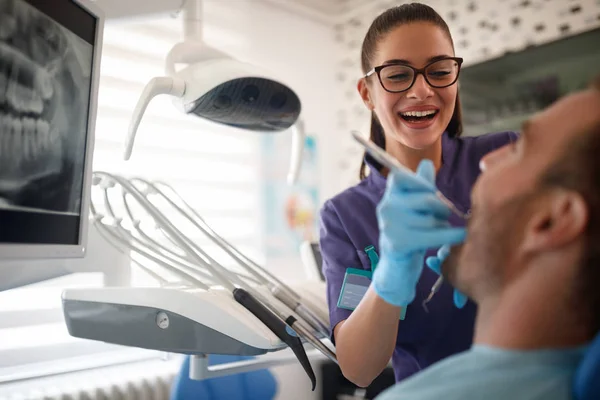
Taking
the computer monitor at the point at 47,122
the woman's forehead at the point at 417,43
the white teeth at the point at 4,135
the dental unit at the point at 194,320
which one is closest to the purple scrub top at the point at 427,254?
the dental unit at the point at 194,320

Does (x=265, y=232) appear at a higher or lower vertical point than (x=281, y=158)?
lower

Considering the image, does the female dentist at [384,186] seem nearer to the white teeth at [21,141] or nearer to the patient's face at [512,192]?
the patient's face at [512,192]

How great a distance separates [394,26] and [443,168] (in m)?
0.33

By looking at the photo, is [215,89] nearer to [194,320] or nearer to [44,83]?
[44,83]

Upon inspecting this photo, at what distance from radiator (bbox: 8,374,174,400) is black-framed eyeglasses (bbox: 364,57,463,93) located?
4.73 ft

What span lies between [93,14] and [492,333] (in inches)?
38.8

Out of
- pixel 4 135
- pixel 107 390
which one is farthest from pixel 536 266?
pixel 107 390

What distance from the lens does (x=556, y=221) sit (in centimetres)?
57

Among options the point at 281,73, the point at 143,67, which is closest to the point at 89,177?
the point at 143,67

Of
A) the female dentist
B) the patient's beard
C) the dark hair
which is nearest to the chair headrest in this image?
the patient's beard

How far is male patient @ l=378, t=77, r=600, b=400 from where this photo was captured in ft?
1.82

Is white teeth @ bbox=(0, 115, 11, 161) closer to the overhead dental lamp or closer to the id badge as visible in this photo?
the overhead dental lamp

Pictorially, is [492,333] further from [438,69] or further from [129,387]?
[129,387]

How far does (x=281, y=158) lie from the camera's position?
9.36 ft
